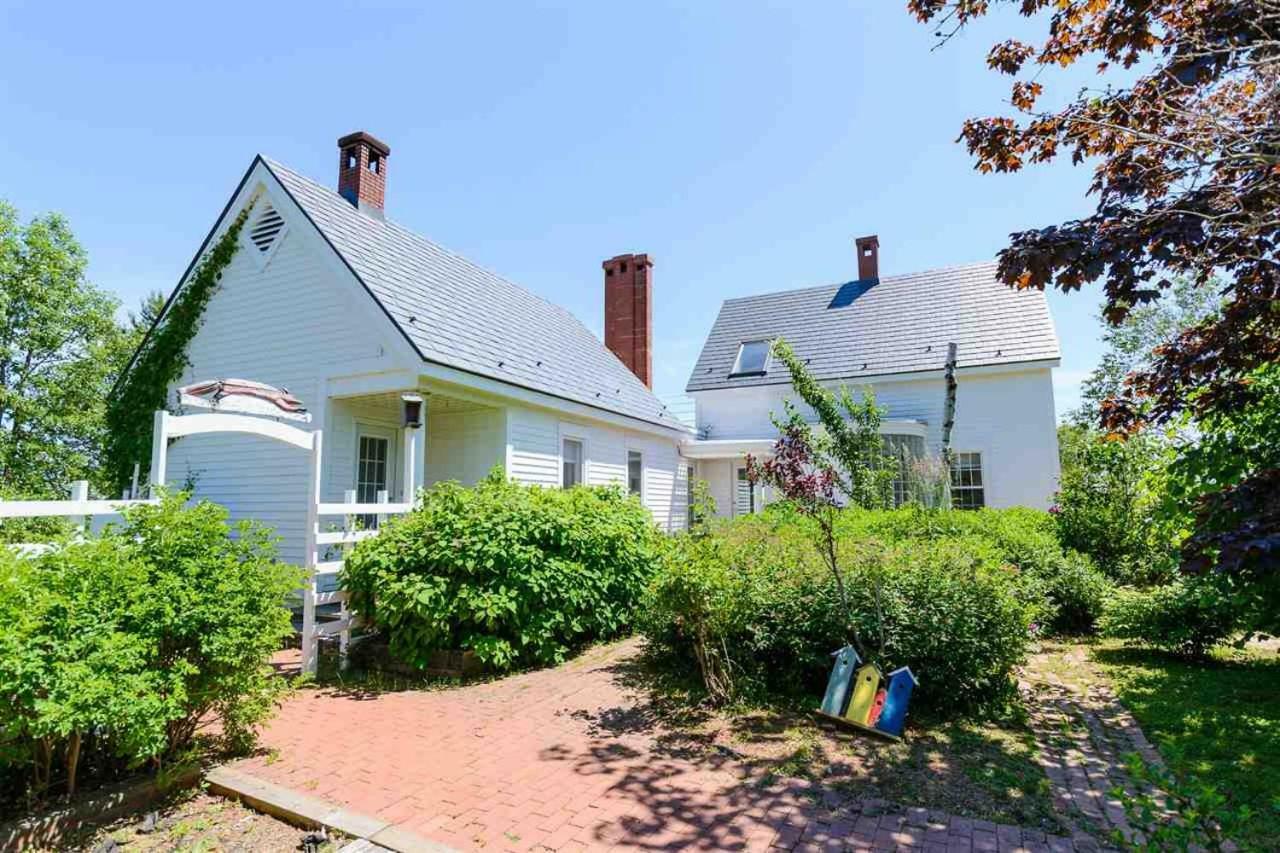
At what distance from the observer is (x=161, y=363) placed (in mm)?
11445

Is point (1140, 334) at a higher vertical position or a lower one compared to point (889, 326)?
higher

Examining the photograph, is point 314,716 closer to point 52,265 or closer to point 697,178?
point 697,178

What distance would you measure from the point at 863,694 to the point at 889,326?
1661 cm

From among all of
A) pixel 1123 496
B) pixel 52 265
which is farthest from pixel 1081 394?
pixel 52 265

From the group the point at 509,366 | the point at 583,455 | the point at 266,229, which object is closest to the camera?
the point at 266,229

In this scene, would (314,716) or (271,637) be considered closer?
(271,637)

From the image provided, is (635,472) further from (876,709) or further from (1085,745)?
(1085,745)

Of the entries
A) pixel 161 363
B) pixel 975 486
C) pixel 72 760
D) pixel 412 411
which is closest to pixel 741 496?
pixel 975 486

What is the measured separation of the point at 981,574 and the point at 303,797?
215 inches

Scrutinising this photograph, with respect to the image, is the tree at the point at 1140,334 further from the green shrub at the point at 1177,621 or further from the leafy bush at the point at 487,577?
the leafy bush at the point at 487,577

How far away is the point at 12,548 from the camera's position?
11.9ft

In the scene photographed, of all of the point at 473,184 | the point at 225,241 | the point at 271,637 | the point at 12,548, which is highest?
the point at 473,184

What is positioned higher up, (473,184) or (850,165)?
(473,184)

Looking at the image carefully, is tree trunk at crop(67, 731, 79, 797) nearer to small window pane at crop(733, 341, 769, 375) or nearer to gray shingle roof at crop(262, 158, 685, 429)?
gray shingle roof at crop(262, 158, 685, 429)
